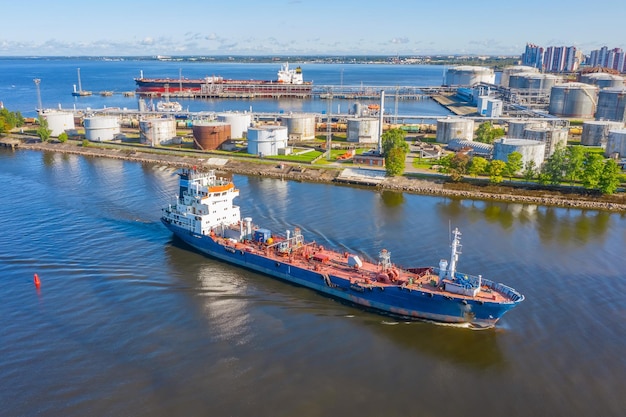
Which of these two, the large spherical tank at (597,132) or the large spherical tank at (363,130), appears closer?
the large spherical tank at (597,132)

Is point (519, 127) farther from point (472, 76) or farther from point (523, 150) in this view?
point (472, 76)

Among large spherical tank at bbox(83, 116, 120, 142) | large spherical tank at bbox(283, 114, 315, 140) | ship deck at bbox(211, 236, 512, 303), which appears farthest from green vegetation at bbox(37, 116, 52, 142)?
ship deck at bbox(211, 236, 512, 303)

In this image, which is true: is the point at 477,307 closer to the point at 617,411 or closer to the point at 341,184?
the point at 617,411

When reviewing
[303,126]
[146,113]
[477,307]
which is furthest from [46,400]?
[146,113]

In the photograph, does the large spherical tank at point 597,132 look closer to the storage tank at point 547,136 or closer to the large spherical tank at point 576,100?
the storage tank at point 547,136

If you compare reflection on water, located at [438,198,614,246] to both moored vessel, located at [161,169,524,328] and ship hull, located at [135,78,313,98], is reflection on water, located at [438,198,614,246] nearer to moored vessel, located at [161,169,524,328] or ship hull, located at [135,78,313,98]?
moored vessel, located at [161,169,524,328]

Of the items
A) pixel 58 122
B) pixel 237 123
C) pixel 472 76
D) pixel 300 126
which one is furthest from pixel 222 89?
pixel 300 126

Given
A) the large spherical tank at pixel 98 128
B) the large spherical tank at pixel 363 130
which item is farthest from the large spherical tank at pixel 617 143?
the large spherical tank at pixel 98 128
